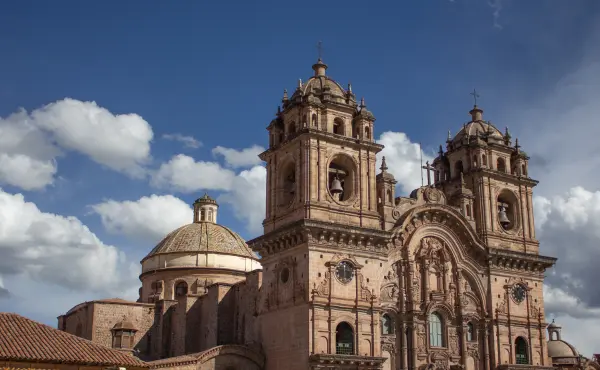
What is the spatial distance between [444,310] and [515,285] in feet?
16.9

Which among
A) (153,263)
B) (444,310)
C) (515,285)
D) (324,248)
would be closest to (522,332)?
(515,285)

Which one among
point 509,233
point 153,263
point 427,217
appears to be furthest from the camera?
point 153,263

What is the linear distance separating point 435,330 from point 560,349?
15506mm

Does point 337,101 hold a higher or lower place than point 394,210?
higher

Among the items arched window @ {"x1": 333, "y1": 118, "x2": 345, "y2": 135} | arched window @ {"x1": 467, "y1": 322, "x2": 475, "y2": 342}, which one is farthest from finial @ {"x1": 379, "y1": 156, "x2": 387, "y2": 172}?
arched window @ {"x1": 467, "y1": 322, "x2": 475, "y2": 342}

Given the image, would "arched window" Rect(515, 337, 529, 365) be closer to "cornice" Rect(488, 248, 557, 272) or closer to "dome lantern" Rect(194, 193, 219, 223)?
"cornice" Rect(488, 248, 557, 272)

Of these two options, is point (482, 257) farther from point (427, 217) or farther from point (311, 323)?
point (311, 323)

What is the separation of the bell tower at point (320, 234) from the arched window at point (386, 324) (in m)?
1.38

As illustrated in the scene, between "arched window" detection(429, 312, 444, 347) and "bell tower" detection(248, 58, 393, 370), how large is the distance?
13.0 feet

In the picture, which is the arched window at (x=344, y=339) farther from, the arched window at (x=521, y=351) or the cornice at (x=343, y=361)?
the arched window at (x=521, y=351)

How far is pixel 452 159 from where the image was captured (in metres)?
46.1

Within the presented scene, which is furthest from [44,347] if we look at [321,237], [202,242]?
[202,242]

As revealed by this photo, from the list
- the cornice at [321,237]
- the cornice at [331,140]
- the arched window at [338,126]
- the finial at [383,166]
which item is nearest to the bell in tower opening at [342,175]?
the cornice at [331,140]

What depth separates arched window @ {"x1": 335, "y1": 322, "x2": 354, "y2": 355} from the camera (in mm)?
35969
